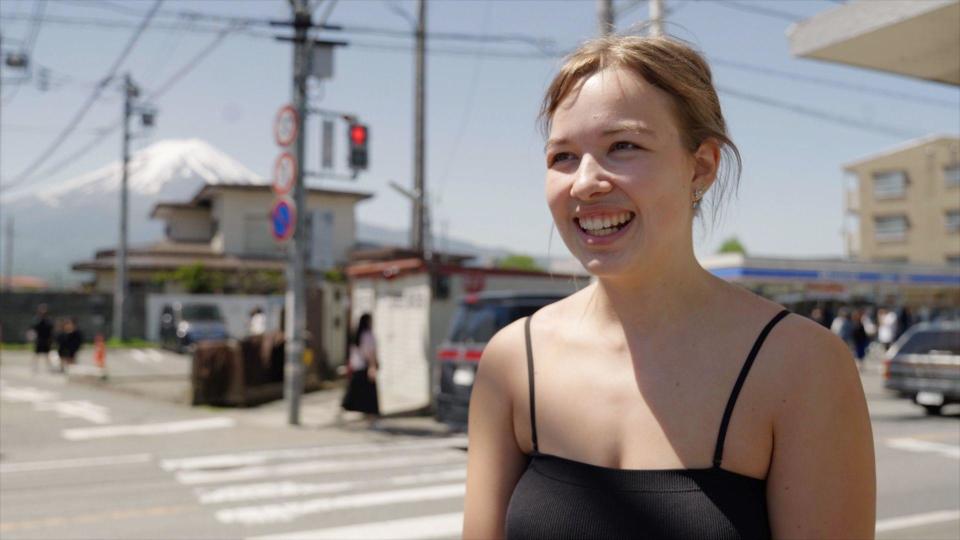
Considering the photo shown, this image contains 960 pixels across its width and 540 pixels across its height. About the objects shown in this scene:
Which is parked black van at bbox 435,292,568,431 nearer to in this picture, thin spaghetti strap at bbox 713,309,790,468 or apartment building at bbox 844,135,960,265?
apartment building at bbox 844,135,960,265

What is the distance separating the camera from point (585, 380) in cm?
187

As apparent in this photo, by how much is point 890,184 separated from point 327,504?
23.1m

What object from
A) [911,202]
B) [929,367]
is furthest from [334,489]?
[911,202]

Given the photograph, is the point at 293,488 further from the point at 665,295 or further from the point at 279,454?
the point at 665,295

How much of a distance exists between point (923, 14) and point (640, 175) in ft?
6.79

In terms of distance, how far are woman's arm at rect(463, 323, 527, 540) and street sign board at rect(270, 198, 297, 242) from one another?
42.2ft

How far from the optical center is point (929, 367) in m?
14.8

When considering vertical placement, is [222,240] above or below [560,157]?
above

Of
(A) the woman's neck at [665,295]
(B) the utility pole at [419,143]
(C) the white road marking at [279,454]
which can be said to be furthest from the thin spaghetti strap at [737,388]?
(B) the utility pole at [419,143]

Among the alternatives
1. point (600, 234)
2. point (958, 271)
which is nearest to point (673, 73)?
point (600, 234)

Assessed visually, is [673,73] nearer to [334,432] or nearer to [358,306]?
[334,432]

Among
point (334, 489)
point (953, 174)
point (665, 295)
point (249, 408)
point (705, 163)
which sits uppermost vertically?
point (953, 174)

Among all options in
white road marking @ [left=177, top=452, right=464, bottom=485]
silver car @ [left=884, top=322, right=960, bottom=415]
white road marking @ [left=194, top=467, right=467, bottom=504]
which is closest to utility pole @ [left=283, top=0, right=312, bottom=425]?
white road marking @ [left=177, top=452, right=464, bottom=485]

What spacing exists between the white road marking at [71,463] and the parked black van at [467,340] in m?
4.24
